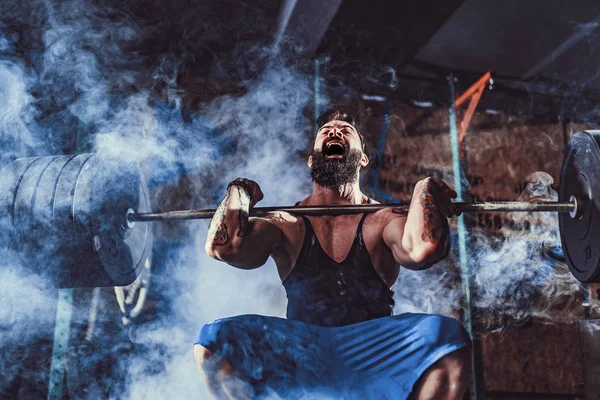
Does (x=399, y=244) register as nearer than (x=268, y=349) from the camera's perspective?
No

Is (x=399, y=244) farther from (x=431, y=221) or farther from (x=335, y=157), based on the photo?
(x=335, y=157)

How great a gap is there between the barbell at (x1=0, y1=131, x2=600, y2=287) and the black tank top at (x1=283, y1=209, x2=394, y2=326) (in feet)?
0.69

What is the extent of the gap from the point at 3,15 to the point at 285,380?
3.31 meters

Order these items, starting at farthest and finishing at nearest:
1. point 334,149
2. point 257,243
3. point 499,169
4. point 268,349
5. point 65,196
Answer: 1. point 499,169
2. point 334,149
3. point 65,196
4. point 257,243
5. point 268,349

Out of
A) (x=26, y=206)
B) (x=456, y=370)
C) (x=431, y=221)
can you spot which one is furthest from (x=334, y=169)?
(x=26, y=206)

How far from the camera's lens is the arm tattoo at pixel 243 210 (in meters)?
1.93

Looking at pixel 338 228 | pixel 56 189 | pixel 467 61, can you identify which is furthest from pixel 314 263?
pixel 467 61

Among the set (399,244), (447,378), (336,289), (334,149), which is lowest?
(447,378)

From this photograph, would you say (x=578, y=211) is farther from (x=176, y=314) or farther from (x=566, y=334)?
(x=176, y=314)

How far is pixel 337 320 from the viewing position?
1.93 metres

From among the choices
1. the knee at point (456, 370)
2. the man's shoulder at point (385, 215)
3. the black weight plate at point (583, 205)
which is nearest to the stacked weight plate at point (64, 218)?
the man's shoulder at point (385, 215)

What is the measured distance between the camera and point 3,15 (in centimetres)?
341

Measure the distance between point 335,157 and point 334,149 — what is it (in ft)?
0.15

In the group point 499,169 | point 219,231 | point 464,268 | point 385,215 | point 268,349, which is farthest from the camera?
point 499,169
